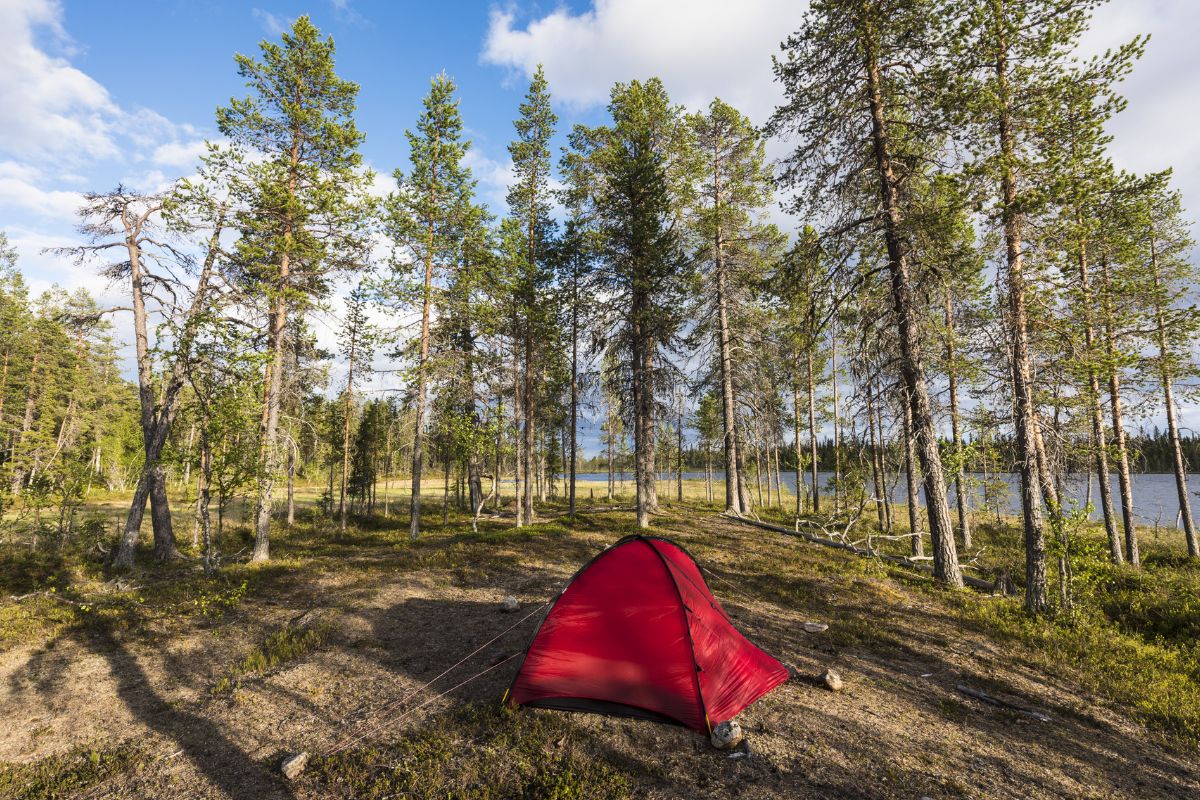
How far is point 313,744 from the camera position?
5.74 metres

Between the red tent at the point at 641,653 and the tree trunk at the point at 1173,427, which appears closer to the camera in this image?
the red tent at the point at 641,653

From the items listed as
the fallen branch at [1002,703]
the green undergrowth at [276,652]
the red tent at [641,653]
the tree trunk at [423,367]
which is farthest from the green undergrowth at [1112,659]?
the tree trunk at [423,367]

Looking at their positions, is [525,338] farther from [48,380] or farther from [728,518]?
[48,380]

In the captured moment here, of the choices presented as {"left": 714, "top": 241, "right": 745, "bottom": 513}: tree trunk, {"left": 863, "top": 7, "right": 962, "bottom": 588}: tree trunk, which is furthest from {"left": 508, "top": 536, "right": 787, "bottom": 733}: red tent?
{"left": 714, "top": 241, "right": 745, "bottom": 513}: tree trunk

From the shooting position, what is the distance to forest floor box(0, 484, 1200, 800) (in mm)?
4996

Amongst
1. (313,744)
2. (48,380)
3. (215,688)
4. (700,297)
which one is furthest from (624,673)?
(48,380)

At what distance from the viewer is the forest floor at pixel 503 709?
500 cm

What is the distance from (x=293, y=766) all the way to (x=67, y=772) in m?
2.60

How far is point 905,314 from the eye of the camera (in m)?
10.6

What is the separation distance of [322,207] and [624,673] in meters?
15.8

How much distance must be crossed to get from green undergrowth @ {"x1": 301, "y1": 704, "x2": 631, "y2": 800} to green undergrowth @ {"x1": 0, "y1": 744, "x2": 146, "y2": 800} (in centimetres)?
224

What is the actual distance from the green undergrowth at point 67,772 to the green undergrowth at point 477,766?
224cm

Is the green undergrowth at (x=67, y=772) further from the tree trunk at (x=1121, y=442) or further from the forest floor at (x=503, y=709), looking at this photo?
the tree trunk at (x=1121, y=442)

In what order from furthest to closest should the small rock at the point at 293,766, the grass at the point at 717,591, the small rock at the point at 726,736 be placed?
the grass at the point at 717,591 → the small rock at the point at 726,736 → the small rock at the point at 293,766
